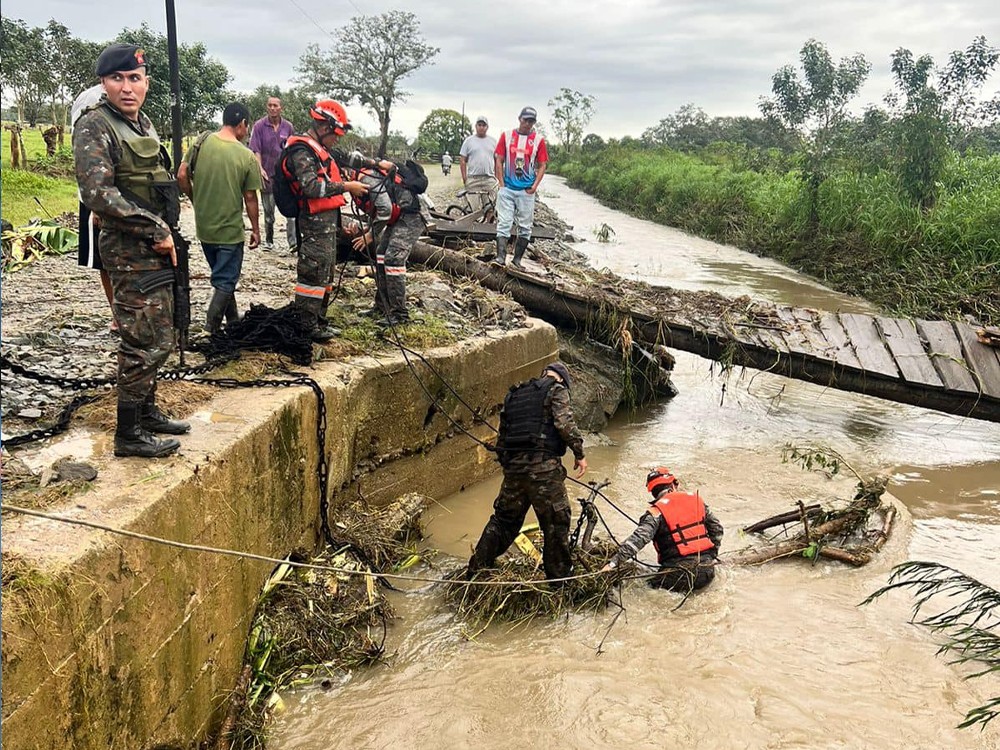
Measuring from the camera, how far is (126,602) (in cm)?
287

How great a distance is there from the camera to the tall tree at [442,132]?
44281mm

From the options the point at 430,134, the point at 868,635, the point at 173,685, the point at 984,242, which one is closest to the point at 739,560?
the point at 868,635

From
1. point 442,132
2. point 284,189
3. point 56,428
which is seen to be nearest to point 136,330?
point 56,428

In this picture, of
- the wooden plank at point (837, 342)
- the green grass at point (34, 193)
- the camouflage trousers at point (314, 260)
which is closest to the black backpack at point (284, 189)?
the camouflage trousers at point (314, 260)

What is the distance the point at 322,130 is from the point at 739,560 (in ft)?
14.4

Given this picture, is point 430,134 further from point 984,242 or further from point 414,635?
point 414,635

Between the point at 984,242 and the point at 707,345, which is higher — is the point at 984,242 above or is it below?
above

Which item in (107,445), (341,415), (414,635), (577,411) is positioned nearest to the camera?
(107,445)

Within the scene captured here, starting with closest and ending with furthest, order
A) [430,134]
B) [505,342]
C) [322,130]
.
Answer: [322,130]
[505,342]
[430,134]

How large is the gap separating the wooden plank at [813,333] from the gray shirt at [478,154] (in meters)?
4.77

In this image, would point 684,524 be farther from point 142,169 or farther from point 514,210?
point 514,210

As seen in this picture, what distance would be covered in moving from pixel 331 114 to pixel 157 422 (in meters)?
Answer: 2.73

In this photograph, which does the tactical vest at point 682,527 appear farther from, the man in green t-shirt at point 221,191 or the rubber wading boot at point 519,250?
the rubber wading boot at point 519,250

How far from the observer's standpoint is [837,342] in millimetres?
8703
